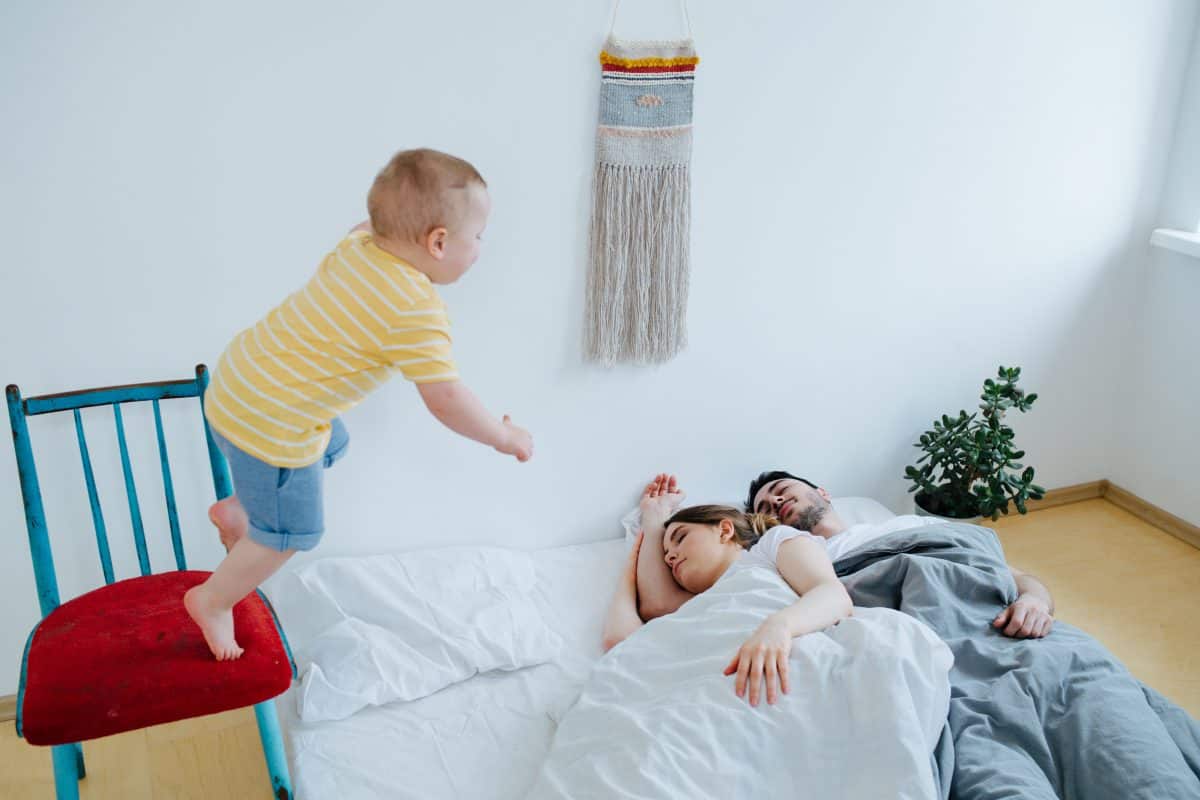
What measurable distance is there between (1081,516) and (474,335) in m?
2.09

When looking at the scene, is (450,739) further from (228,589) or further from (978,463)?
(978,463)

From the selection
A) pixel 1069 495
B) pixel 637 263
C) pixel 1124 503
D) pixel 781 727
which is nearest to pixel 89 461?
pixel 637 263

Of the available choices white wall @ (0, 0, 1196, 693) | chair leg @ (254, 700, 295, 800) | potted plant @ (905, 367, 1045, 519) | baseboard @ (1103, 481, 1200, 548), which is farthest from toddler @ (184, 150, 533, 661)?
baseboard @ (1103, 481, 1200, 548)

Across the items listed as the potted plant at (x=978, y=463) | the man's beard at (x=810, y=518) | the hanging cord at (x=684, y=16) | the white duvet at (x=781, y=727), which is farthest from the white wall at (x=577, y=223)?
the white duvet at (x=781, y=727)

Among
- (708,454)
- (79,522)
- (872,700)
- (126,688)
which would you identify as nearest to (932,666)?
(872,700)

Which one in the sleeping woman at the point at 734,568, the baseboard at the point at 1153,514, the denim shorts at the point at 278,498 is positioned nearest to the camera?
the denim shorts at the point at 278,498

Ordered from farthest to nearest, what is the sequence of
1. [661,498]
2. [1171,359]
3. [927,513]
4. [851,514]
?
[1171,359] < [927,513] < [851,514] < [661,498]

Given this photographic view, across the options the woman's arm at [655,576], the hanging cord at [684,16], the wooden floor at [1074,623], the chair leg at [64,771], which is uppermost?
the hanging cord at [684,16]

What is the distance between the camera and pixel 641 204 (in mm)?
2059

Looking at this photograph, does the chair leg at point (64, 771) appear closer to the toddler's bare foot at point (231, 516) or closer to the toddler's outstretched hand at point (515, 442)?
the toddler's bare foot at point (231, 516)

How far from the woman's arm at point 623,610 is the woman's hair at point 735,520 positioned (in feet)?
0.43

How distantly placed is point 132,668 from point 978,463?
2.06 metres

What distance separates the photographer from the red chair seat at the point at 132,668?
1.34 metres

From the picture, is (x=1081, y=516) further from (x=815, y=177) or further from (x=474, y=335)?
(x=474, y=335)
